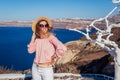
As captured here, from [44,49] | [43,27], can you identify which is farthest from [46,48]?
[43,27]

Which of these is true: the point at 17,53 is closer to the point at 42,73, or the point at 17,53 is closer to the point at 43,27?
the point at 43,27

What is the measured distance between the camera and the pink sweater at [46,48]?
8242 mm

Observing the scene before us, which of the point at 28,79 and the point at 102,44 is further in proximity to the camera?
the point at 28,79

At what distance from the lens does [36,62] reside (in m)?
8.23

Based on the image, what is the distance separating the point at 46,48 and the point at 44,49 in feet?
0.15

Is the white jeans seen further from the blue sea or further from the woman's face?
the blue sea

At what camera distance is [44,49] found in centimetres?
827

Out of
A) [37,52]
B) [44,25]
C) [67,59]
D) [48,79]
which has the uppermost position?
[44,25]

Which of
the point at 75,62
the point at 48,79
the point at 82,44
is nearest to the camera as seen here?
the point at 48,79

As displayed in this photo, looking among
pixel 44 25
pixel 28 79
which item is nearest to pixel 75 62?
pixel 28 79

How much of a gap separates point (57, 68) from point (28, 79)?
2855 mm

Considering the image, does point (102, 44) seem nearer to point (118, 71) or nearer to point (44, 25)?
point (118, 71)

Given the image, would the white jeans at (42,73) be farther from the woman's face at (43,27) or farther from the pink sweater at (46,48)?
the woman's face at (43,27)

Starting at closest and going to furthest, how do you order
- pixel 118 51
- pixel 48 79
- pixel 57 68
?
pixel 48 79, pixel 118 51, pixel 57 68
